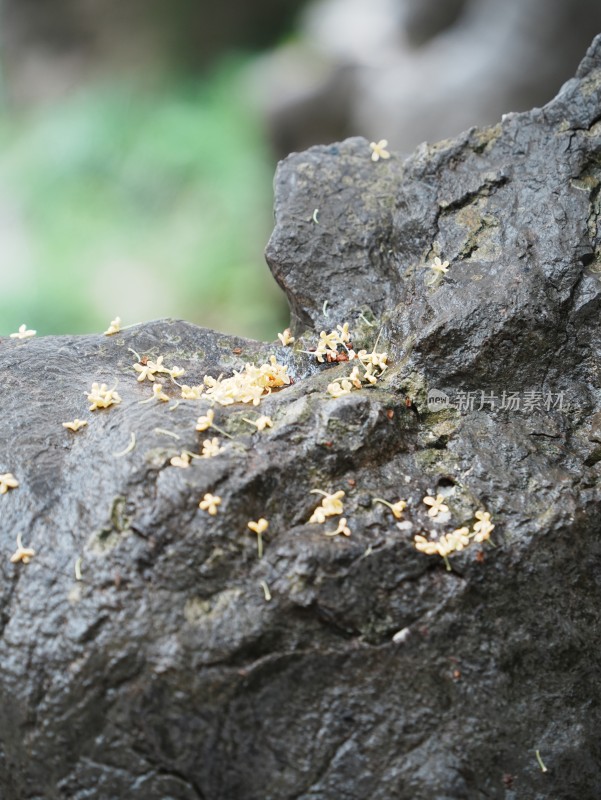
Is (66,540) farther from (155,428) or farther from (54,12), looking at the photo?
(54,12)

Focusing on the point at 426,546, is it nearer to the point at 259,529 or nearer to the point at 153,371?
the point at 259,529

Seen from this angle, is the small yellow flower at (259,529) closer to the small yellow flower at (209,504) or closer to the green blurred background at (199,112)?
the small yellow flower at (209,504)

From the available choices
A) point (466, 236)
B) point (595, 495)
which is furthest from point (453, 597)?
point (466, 236)

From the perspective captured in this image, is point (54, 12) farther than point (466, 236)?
Yes

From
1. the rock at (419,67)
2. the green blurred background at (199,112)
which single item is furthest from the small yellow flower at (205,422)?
the rock at (419,67)

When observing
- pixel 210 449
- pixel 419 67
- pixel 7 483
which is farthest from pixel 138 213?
pixel 210 449

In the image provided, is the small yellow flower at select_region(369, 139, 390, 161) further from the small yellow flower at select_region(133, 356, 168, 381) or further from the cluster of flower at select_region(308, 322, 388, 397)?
the small yellow flower at select_region(133, 356, 168, 381)
